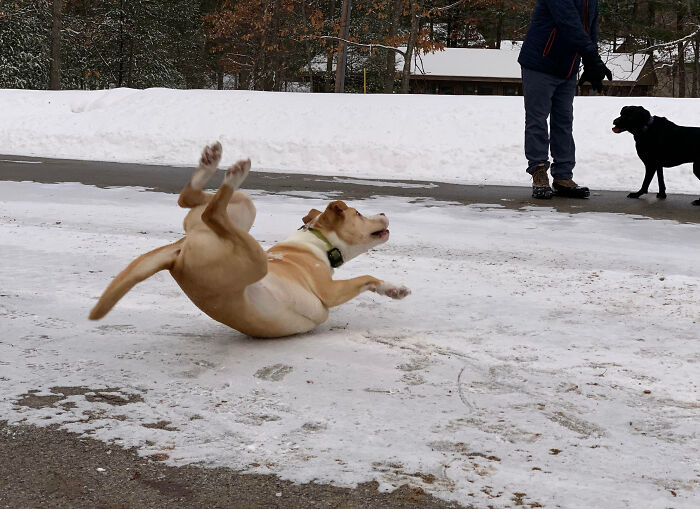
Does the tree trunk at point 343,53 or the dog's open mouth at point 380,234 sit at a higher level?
the tree trunk at point 343,53

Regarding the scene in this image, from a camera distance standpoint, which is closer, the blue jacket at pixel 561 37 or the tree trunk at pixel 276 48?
the blue jacket at pixel 561 37

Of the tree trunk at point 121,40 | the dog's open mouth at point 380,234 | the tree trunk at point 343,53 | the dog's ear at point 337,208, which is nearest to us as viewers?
the dog's ear at point 337,208

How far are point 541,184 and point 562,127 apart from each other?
2.43 feet

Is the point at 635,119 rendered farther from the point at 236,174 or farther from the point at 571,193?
the point at 236,174

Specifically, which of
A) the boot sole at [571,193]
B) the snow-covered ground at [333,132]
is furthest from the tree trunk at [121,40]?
the boot sole at [571,193]

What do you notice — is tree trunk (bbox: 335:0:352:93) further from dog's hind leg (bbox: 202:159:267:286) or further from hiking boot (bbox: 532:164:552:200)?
dog's hind leg (bbox: 202:159:267:286)

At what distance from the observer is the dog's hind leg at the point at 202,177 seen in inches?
139

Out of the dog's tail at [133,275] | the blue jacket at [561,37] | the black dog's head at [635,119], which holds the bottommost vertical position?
the dog's tail at [133,275]

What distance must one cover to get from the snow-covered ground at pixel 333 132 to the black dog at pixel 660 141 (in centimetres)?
144

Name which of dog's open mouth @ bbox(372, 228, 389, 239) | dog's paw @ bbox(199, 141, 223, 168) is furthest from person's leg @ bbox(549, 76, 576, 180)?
A: dog's paw @ bbox(199, 141, 223, 168)

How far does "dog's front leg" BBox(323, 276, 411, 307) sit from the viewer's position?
13.0ft

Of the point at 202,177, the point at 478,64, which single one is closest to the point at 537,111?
the point at 202,177

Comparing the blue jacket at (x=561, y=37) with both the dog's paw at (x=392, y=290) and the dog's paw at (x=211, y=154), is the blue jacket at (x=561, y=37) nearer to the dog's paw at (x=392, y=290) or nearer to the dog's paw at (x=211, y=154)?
the dog's paw at (x=392, y=290)

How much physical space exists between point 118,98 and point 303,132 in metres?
5.54
